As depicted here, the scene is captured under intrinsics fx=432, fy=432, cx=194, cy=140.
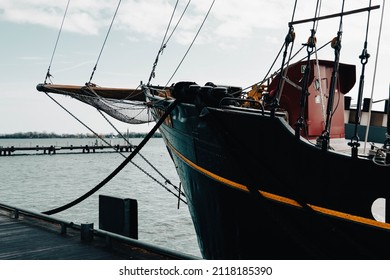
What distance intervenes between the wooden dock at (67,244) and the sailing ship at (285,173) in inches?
63.0

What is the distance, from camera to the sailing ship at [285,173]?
19.1 feet

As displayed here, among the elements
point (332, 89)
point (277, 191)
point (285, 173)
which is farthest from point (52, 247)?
point (332, 89)

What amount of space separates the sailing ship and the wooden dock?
160 cm

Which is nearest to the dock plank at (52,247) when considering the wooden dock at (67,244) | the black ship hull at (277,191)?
the wooden dock at (67,244)

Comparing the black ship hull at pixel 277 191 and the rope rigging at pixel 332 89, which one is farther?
the rope rigging at pixel 332 89

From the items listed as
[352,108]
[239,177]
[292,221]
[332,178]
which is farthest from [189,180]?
[352,108]

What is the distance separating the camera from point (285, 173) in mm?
6469

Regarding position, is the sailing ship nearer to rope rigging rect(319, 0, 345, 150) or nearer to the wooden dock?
rope rigging rect(319, 0, 345, 150)

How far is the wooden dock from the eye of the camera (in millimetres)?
6957

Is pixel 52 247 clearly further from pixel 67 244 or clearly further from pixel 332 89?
pixel 332 89

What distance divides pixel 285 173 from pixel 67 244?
4.09 meters

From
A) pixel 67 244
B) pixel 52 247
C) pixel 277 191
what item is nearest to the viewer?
pixel 277 191

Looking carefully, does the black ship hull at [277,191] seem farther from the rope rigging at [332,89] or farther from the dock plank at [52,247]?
the dock plank at [52,247]

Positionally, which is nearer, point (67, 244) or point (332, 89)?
point (332, 89)
